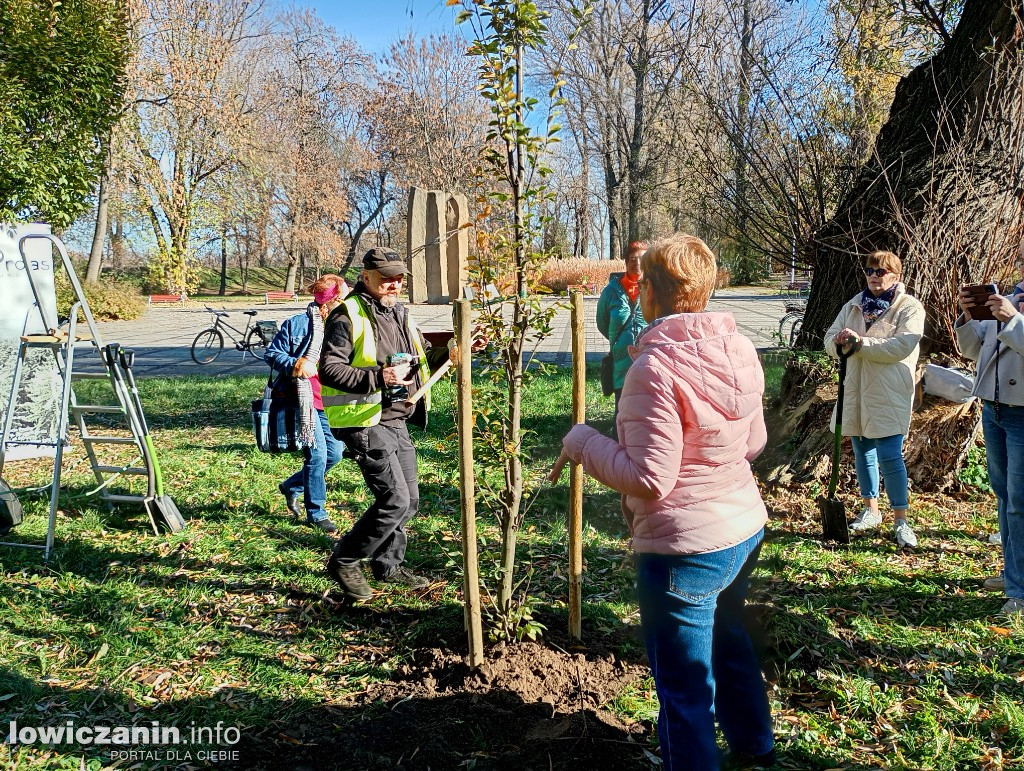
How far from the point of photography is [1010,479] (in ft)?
12.2

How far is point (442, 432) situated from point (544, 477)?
1712 mm

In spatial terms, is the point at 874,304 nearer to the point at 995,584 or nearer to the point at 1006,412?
the point at 1006,412

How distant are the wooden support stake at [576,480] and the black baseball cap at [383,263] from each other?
40.4 inches

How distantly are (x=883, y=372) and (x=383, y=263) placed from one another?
3.36 meters

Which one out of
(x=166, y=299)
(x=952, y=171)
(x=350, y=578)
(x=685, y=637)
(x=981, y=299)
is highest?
(x=166, y=299)

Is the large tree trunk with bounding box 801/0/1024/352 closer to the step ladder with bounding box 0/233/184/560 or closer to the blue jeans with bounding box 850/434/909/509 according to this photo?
the blue jeans with bounding box 850/434/909/509

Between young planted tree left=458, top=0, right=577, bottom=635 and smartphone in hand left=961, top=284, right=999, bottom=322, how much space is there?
95.3 inches

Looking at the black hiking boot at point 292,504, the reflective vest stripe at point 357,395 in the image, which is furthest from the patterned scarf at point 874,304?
the black hiking boot at point 292,504

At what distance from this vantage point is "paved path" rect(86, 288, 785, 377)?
12.9 meters

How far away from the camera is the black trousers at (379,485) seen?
3654 millimetres

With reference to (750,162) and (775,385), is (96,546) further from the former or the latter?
(775,385)

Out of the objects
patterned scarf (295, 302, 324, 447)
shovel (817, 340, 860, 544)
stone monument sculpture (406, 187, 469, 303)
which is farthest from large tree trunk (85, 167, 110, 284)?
shovel (817, 340, 860, 544)

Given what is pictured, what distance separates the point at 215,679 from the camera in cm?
323

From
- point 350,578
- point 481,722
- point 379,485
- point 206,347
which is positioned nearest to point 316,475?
point 350,578
